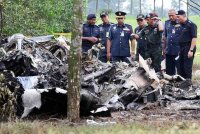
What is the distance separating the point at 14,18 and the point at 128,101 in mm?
7929

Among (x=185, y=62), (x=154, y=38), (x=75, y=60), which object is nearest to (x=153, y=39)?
(x=154, y=38)

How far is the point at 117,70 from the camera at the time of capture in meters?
11.8

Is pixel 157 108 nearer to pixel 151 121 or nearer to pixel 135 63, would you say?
pixel 151 121

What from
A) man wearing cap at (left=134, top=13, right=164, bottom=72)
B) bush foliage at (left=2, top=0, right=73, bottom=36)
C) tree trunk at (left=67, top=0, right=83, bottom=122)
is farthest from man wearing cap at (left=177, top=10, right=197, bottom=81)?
tree trunk at (left=67, top=0, right=83, bottom=122)

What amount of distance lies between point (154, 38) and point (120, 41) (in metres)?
1.09

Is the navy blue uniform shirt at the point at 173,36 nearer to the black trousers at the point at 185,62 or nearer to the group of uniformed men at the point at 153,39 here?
the group of uniformed men at the point at 153,39

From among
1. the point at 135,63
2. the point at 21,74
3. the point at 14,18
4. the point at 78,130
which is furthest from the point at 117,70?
the point at 14,18

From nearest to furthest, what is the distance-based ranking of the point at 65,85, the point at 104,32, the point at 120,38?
1. the point at 65,85
2. the point at 120,38
3. the point at 104,32

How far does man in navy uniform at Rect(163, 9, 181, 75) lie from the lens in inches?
523

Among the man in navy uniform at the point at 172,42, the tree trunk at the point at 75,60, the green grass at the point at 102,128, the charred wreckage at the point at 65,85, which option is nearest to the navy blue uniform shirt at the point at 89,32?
the charred wreckage at the point at 65,85

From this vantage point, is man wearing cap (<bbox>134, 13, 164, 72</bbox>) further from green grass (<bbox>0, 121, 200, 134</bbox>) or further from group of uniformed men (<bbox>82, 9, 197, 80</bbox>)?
green grass (<bbox>0, 121, 200, 134</bbox>)

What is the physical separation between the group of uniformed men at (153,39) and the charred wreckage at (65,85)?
62 centimetres

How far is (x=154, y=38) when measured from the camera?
43.3 feet

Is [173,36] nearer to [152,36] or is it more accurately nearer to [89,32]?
[152,36]
